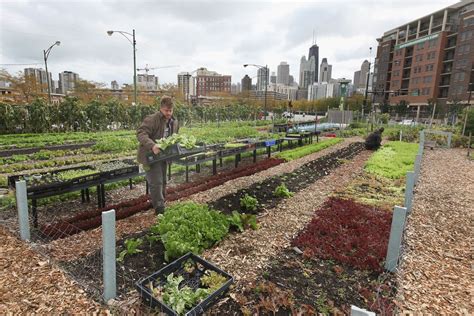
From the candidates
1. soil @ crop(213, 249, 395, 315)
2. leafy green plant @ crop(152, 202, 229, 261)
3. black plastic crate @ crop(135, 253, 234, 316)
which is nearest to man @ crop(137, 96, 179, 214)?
leafy green plant @ crop(152, 202, 229, 261)

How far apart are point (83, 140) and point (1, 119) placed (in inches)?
243

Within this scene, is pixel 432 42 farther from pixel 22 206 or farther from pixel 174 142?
pixel 22 206

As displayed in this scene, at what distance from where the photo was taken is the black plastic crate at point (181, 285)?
2523mm

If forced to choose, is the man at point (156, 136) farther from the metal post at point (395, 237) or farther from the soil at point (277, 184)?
the metal post at point (395, 237)

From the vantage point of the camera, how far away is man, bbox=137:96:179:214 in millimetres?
4344

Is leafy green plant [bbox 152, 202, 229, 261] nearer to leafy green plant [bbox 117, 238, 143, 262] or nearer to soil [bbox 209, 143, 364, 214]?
leafy green plant [bbox 117, 238, 143, 262]

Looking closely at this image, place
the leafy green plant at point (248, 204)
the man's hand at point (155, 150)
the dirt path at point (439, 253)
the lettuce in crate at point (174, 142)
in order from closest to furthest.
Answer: the dirt path at point (439, 253) < the man's hand at point (155, 150) < the lettuce in crate at point (174, 142) < the leafy green plant at point (248, 204)

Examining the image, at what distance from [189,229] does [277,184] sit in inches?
145

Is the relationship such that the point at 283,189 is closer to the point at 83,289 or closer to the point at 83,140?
the point at 83,289

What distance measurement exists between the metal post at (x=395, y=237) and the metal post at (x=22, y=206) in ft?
16.1

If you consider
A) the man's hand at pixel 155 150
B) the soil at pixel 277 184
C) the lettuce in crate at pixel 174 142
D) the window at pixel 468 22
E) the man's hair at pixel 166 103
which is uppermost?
the window at pixel 468 22

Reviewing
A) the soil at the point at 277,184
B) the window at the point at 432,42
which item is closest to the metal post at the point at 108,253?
the soil at the point at 277,184

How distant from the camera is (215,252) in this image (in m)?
3.72

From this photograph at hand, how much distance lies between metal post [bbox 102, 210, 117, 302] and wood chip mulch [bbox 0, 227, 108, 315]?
0.17 m
